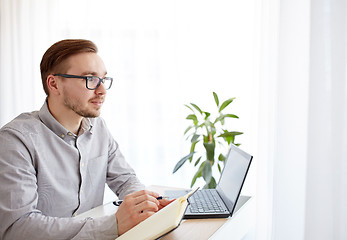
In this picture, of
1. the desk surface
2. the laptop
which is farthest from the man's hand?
the laptop

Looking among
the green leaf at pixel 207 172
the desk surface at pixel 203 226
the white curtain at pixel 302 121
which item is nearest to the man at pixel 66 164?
the desk surface at pixel 203 226

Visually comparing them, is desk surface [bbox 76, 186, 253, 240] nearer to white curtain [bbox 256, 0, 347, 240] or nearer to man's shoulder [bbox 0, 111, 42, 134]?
man's shoulder [bbox 0, 111, 42, 134]

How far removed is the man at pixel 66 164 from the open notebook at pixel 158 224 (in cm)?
4

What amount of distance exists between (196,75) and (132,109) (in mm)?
655

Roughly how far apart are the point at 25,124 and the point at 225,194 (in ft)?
2.73

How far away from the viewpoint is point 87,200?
1.59 metres

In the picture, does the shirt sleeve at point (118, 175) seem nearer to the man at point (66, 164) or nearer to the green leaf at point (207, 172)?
the man at point (66, 164)

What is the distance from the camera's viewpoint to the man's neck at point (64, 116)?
1.54 m

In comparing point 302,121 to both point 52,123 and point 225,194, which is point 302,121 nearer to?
point 225,194

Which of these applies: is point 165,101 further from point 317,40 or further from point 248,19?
point 317,40

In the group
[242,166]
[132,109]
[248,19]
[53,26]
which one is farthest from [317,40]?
[53,26]

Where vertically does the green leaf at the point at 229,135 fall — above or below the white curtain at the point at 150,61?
below

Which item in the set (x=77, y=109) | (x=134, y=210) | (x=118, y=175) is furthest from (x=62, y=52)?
(x=134, y=210)

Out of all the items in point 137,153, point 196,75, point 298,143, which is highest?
point 196,75
